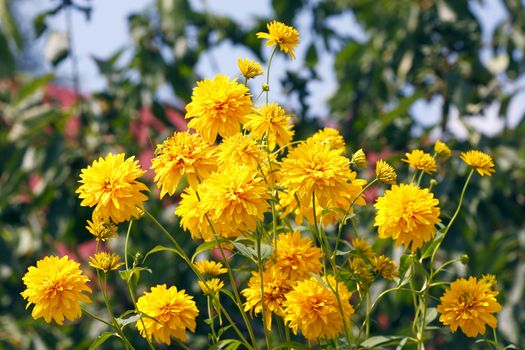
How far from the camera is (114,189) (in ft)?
2.53

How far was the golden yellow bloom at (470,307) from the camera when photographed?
0.86 meters

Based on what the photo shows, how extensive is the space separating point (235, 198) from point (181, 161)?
0.08 meters

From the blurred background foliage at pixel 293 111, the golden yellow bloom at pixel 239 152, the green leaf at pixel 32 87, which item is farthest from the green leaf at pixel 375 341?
the green leaf at pixel 32 87

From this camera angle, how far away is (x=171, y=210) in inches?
75.2

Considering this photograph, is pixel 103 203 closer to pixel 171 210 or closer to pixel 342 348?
pixel 342 348

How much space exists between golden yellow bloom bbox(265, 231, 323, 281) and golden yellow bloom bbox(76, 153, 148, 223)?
144 mm

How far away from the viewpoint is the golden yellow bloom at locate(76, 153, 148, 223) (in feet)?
2.53

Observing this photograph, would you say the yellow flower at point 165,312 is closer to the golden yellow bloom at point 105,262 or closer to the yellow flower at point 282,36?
the golden yellow bloom at point 105,262

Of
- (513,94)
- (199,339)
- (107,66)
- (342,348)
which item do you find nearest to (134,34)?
(107,66)

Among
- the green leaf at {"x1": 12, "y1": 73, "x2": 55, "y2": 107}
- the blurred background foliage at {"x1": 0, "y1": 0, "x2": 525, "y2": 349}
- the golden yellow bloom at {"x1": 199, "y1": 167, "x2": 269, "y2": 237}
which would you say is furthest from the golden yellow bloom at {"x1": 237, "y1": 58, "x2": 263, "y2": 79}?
the green leaf at {"x1": 12, "y1": 73, "x2": 55, "y2": 107}

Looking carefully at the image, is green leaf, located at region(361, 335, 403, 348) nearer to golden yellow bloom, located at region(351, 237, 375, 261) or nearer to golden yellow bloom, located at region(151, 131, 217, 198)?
golden yellow bloom, located at region(351, 237, 375, 261)

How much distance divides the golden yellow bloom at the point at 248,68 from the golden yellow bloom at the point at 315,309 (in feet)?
0.64

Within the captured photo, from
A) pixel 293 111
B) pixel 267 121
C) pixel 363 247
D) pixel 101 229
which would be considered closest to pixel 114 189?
pixel 101 229

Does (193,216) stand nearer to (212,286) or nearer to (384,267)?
(212,286)
